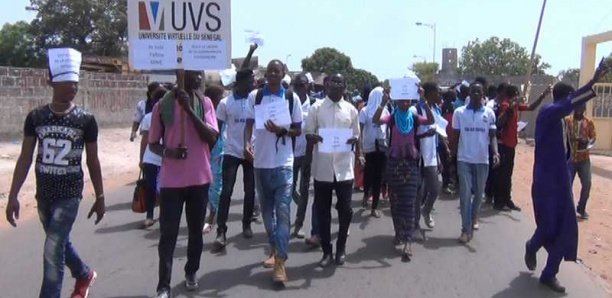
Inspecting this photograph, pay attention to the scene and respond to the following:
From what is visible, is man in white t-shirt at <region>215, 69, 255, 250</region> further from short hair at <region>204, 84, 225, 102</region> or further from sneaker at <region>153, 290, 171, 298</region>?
sneaker at <region>153, 290, 171, 298</region>

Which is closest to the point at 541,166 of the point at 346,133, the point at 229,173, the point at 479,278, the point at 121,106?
the point at 479,278

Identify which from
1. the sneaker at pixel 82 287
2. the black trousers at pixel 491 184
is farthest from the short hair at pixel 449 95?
the sneaker at pixel 82 287

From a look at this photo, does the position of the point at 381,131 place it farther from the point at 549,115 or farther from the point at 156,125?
the point at 156,125

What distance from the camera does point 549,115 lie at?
5816mm

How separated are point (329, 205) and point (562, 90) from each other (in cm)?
238

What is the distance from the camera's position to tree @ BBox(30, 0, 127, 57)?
4525cm

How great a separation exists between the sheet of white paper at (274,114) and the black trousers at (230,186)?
4.20 feet

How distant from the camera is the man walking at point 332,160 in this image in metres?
6.23

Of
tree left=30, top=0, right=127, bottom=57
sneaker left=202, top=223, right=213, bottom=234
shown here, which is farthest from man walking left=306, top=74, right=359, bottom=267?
tree left=30, top=0, right=127, bottom=57

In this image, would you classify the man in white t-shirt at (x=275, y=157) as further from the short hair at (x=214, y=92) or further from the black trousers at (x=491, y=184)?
the black trousers at (x=491, y=184)

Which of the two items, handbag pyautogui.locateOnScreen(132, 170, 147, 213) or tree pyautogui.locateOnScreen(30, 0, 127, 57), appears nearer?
handbag pyautogui.locateOnScreen(132, 170, 147, 213)

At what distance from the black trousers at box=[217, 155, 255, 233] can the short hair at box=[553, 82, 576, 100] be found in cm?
313

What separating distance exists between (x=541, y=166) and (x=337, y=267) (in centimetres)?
210

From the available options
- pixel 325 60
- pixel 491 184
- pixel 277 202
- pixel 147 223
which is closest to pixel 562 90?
pixel 277 202
